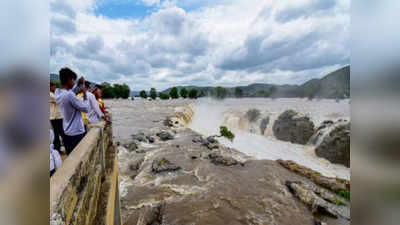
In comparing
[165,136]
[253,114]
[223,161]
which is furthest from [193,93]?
[223,161]

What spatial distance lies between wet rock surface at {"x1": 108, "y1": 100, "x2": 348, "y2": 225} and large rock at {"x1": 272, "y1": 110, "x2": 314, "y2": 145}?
6.30m

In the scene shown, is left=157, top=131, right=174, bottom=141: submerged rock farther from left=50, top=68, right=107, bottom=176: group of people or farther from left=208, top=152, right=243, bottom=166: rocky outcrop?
left=50, top=68, right=107, bottom=176: group of people

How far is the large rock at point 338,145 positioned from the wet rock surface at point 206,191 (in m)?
4.22

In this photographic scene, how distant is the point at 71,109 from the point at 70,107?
0.06m

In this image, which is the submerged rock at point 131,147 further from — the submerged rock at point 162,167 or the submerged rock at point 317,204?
the submerged rock at point 317,204

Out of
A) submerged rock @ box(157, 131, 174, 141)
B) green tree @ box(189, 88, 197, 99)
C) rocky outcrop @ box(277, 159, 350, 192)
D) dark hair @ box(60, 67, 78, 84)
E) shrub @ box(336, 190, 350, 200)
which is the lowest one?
shrub @ box(336, 190, 350, 200)

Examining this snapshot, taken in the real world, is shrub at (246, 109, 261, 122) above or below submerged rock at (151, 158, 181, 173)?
above

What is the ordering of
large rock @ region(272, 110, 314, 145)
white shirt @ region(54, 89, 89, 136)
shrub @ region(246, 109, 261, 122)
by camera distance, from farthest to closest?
1. shrub @ region(246, 109, 261, 122)
2. large rock @ region(272, 110, 314, 145)
3. white shirt @ region(54, 89, 89, 136)

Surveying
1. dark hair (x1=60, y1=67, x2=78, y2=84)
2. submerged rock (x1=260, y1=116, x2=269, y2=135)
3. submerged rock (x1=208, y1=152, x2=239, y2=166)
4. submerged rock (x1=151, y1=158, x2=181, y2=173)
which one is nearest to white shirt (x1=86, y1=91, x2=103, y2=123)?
dark hair (x1=60, y1=67, x2=78, y2=84)

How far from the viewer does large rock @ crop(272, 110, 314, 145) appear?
A: 16.1m

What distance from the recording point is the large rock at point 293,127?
52.9 ft

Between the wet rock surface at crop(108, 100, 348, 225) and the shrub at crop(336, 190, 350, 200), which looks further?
the shrub at crop(336, 190, 350, 200)

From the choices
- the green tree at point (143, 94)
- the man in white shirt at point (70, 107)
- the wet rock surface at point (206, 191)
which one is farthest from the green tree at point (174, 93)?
the man in white shirt at point (70, 107)

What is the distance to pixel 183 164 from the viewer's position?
36.9 feet
